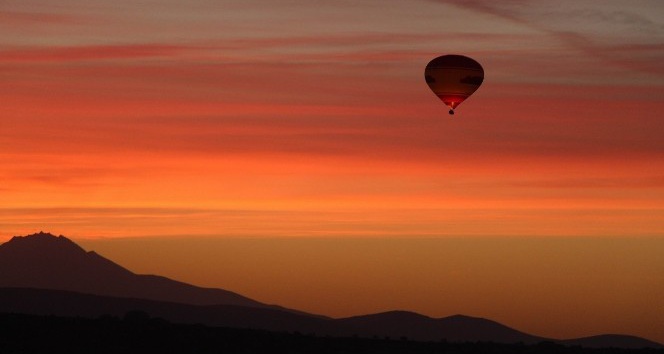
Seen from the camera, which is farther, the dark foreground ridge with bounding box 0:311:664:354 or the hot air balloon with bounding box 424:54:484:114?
the hot air balloon with bounding box 424:54:484:114

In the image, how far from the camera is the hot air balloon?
90.8 metres

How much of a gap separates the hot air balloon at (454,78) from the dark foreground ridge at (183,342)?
33.7 m

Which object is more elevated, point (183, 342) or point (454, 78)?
point (454, 78)

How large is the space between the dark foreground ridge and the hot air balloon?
33.7 metres

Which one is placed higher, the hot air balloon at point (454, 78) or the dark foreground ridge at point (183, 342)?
the hot air balloon at point (454, 78)

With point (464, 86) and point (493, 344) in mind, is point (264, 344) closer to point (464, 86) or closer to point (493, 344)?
point (493, 344)

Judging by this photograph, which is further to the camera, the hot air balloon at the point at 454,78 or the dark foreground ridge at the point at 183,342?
the hot air balloon at the point at 454,78

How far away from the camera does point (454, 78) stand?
90.8m

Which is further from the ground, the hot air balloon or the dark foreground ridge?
the hot air balloon

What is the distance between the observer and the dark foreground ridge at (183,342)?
55.9 meters

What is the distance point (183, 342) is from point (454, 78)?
1523 inches

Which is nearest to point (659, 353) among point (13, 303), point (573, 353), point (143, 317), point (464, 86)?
point (573, 353)

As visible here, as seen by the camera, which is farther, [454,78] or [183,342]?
[454,78]

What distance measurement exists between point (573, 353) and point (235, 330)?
13.7 meters
